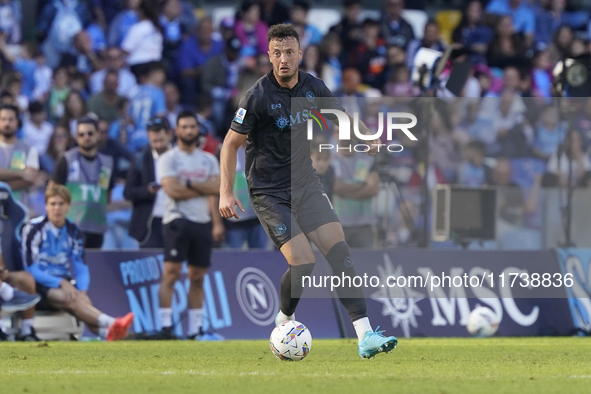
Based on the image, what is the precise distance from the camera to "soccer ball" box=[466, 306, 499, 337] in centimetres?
1156

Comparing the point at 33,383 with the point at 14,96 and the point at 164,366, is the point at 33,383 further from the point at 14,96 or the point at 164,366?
the point at 14,96

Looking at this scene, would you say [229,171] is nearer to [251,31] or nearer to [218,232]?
[218,232]

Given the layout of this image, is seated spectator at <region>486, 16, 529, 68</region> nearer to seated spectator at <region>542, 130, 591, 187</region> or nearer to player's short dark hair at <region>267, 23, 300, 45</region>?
seated spectator at <region>542, 130, 591, 187</region>

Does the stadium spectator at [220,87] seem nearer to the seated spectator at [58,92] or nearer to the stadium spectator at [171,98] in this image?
the stadium spectator at [171,98]

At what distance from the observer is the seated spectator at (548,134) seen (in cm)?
1363

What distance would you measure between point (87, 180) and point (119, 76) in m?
4.52

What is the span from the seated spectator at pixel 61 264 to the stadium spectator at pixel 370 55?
7718 millimetres

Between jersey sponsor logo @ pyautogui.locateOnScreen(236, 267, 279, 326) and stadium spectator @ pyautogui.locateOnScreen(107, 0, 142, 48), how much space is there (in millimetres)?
6805


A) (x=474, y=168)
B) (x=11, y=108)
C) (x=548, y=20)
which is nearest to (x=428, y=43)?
(x=548, y=20)

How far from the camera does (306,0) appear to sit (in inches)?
751

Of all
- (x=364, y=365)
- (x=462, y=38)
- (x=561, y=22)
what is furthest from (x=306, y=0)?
(x=364, y=365)

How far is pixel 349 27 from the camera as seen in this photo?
1822cm

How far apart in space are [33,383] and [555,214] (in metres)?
8.55

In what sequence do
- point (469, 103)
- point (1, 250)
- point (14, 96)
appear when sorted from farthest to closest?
point (14, 96) < point (469, 103) < point (1, 250)
